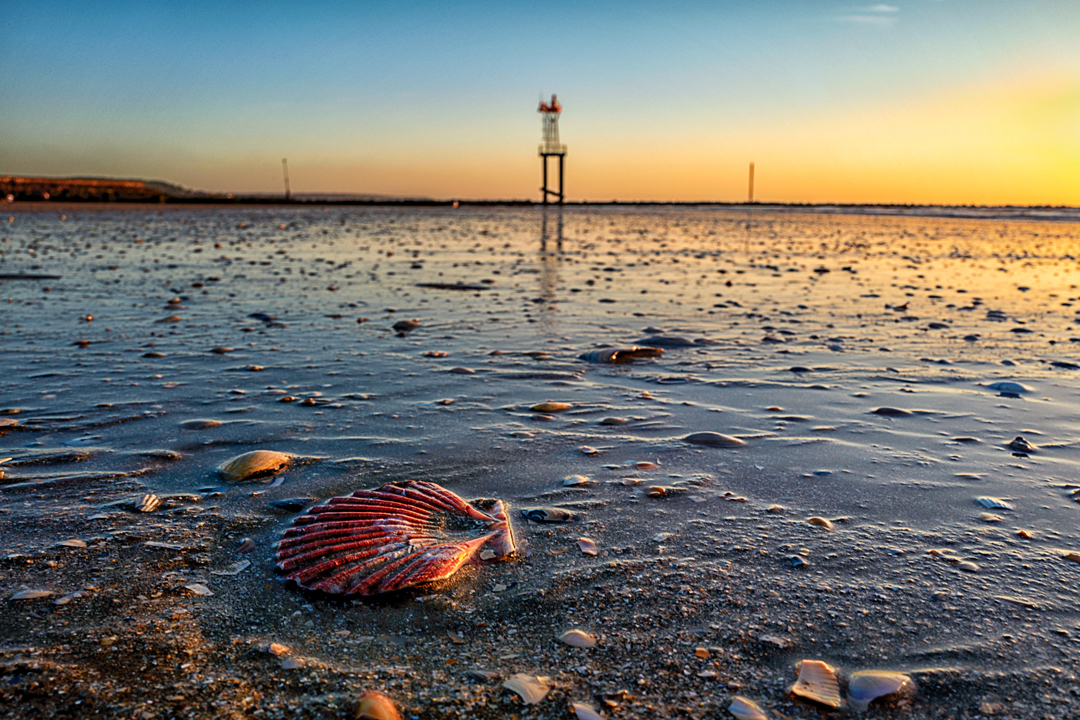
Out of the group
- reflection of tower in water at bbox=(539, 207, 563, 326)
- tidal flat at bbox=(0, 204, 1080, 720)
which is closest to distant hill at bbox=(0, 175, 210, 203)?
→ reflection of tower in water at bbox=(539, 207, 563, 326)

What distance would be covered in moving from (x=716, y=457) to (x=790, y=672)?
5.54 feet

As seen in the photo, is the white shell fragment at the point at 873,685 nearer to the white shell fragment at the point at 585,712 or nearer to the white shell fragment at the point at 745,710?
the white shell fragment at the point at 745,710

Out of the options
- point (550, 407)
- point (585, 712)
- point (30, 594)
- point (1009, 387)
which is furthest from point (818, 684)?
point (1009, 387)

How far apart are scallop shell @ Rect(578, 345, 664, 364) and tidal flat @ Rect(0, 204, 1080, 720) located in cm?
3

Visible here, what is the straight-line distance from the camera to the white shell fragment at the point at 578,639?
1944mm

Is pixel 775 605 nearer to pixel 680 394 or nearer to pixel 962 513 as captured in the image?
pixel 962 513

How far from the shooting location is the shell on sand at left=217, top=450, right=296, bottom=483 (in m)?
3.15

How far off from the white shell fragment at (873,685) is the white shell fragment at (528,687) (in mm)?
759

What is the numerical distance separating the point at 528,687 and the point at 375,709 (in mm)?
375

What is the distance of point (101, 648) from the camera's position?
1.87m

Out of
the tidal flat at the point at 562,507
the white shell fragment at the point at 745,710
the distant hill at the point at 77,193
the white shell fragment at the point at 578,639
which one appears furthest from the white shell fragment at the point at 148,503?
the distant hill at the point at 77,193

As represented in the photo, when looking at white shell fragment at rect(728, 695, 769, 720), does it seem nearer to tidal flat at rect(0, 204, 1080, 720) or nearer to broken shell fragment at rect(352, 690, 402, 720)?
tidal flat at rect(0, 204, 1080, 720)

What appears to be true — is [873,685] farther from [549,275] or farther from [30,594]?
[549,275]

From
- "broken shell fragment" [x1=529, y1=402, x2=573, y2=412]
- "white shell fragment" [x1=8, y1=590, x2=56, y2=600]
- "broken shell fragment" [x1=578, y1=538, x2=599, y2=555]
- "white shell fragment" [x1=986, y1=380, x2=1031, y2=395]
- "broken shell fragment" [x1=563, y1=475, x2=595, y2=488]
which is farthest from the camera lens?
"white shell fragment" [x1=986, y1=380, x2=1031, y2=395]
